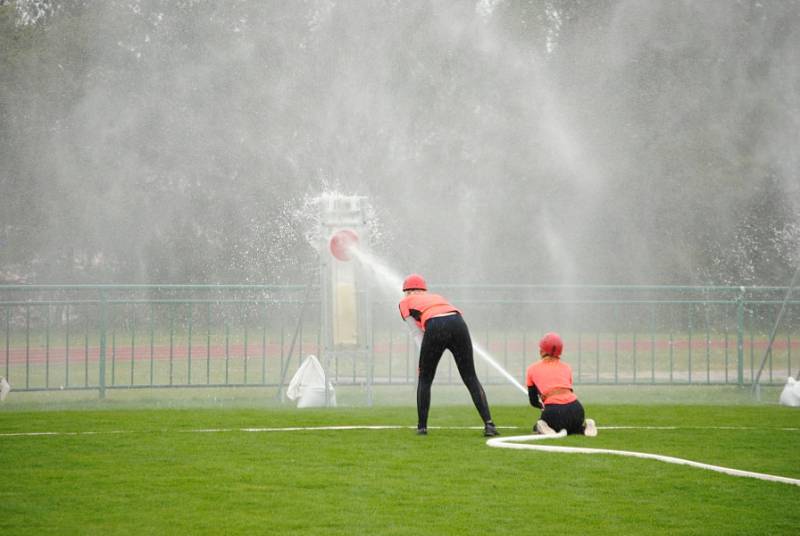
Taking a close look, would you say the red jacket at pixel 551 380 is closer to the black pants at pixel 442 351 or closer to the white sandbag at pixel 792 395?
the black pants at pixel 442 351

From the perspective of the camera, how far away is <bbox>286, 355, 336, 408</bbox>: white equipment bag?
14227 mm

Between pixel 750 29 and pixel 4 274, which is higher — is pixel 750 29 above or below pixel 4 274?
above

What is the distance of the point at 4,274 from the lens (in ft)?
127

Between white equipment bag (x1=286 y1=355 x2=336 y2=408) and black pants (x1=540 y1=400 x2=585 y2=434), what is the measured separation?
4.16 meters

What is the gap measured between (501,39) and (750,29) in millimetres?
7426

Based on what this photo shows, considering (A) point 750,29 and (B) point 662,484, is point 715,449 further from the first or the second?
(A) point 750,29

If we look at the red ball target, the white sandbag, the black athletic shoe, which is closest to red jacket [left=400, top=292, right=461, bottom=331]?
the black athletic shoe

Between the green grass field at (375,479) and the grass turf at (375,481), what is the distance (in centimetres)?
2

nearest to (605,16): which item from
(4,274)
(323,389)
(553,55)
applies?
(553,55)

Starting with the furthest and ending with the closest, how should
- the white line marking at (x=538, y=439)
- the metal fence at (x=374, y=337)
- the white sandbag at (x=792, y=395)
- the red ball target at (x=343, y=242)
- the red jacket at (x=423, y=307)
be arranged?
the metal fence at (x=374, y=337) < the white sandbag at (x=792, y=395) < the red ball target at (x=343, y=242) < the red jacket at (x=423, y=307) < the white line marking at (x=538, y=439)

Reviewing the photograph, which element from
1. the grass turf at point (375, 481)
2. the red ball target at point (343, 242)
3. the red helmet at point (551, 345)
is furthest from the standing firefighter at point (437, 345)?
the red ball target at point (343, 242)

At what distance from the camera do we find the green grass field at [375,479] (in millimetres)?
6867

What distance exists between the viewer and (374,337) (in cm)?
1844

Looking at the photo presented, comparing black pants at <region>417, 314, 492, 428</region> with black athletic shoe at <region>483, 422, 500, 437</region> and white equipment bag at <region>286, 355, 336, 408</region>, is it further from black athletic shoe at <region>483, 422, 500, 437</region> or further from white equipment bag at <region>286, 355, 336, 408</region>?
white equipment bag at <region>286, 355, 336, 408</region>
